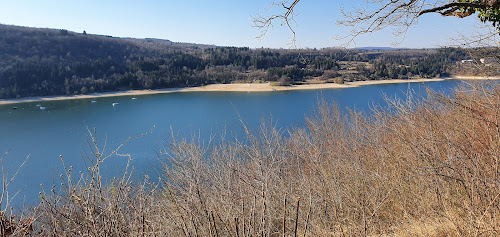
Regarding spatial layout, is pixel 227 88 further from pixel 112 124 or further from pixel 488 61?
pixel 488 61

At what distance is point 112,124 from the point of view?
24.2 metres

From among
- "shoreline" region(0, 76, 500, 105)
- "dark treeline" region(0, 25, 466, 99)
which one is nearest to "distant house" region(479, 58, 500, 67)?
"shoreline" region(0, 76, 500, 105)

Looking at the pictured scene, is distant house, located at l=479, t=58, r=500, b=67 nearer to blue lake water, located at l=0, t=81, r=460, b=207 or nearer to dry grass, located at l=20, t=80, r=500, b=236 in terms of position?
dry grass, located at l=20, t=80, r=500, b=236

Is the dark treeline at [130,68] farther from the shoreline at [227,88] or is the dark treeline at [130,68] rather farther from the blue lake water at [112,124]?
the blue lake water at [112,124]

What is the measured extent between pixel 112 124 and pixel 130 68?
3340 centimetres

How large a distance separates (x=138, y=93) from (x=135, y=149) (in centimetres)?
2995

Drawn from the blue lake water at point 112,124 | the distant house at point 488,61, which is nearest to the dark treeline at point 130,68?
the blue lake water at point 112,124

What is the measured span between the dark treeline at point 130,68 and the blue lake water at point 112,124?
8186 mm

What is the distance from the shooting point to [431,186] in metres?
2.51

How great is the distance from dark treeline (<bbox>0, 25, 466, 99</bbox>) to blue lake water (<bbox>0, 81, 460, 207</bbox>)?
8186mm

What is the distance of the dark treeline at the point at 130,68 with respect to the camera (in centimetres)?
4391

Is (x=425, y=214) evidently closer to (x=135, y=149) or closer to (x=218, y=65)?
(x=135, y=149)

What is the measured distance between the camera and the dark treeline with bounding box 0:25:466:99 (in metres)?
43.9

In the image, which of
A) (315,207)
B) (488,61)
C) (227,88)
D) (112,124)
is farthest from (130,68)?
(315,207)
